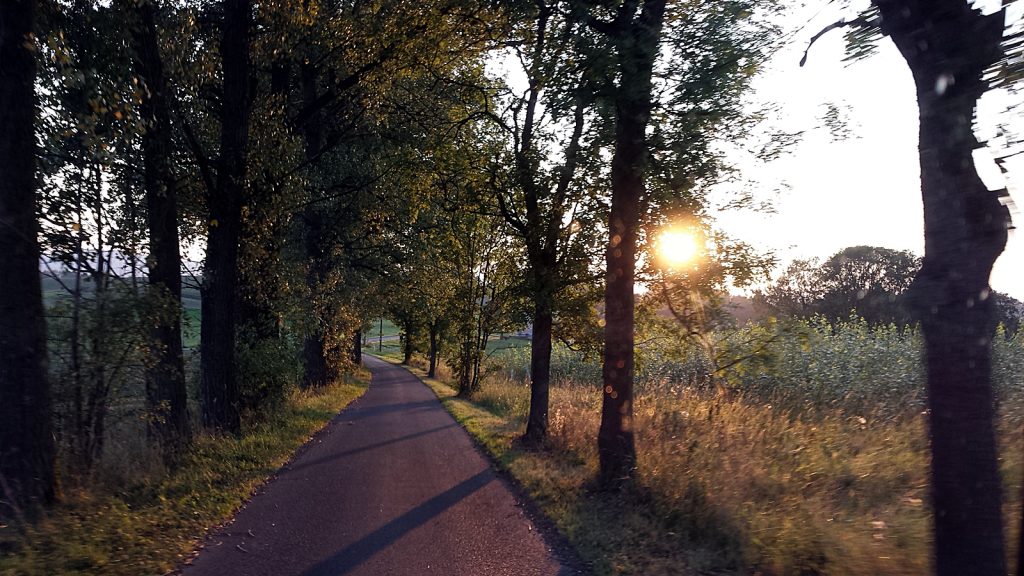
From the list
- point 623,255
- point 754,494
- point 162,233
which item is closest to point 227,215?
point 162,233

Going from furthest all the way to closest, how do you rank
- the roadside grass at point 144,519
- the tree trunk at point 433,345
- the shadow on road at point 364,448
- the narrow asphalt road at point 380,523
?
the tree trunk at point 433,345
the shadow on road at point 364,448
the narrow asphalt road at point 380,523
the roadside grass at point 144,519

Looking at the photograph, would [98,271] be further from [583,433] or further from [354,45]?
[583,433]

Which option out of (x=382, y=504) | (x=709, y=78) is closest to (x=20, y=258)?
(x=382, y=504)

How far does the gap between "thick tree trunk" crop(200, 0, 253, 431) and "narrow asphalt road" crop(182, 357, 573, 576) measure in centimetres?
205

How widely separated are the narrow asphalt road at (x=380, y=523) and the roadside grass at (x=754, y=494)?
0.67 metres

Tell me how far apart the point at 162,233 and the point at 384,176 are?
7407 mm

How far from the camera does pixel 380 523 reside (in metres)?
6.88

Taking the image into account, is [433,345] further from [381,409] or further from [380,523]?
[380,523]

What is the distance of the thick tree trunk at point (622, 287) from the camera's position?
304 inches

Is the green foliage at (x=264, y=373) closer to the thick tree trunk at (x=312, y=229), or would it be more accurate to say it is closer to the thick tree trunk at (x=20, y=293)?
the thick tree trunk at (x=312, y=229)

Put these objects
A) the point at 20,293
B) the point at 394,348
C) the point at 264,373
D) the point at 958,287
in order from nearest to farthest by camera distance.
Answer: the point at 958,287 < the point at 20,293 < the point at 264,373 < the point at 394,348

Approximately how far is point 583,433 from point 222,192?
8210 millimetres

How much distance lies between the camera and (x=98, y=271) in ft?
24.9

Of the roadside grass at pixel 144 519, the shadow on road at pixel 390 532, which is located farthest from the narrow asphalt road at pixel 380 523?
the roadside grass at pixel 144 519
